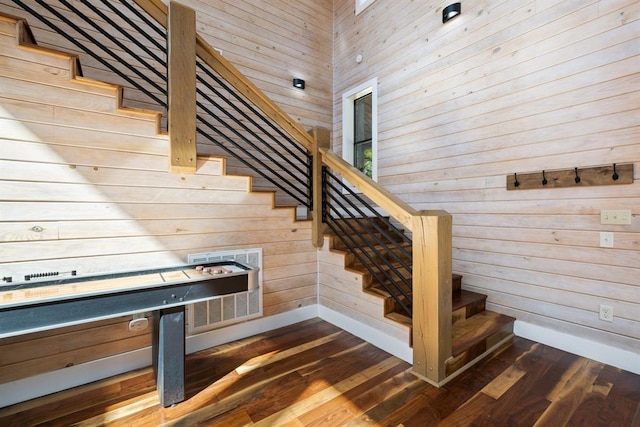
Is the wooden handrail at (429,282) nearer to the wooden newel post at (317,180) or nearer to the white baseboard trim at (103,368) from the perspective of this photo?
the wooden newel post at (317,180)

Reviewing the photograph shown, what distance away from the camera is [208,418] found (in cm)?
164

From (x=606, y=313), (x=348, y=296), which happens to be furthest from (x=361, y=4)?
(x=606, y=313)

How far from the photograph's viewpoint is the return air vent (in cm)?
232

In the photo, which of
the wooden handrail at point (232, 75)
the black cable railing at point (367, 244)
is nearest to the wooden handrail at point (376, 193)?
the black cable railing at point (367, 244)

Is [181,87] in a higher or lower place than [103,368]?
higher

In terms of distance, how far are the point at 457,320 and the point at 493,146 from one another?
5.27ft

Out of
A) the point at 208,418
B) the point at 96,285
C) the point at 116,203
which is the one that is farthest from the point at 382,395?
the point at 116,203

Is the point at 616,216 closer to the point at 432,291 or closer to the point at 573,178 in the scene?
the point at 573,178

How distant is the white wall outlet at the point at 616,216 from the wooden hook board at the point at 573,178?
0.20 m

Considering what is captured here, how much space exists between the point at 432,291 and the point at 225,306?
1.64m

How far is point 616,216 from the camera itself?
2.10m

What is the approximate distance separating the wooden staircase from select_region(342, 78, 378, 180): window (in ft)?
5.59

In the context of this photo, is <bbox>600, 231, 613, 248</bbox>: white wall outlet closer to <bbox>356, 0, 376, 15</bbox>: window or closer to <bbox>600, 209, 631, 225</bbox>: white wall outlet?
<bbox>600, 209, 631, 225</bbox>: white wall outlet

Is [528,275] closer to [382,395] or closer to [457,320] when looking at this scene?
[457,320]
